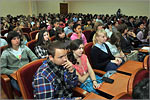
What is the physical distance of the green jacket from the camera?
188 cm

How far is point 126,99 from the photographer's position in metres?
1.03

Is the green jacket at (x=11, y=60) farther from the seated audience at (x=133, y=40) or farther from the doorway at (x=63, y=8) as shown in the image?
the doorway at (x=63, y=8)

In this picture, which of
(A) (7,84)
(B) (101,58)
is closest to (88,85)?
(B) (101,58)

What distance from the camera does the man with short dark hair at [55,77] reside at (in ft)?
3.82

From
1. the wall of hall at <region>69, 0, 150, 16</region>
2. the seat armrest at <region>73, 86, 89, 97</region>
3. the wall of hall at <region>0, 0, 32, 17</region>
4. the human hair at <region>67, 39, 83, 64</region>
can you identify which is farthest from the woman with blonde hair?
the wall of hall at <region>0, 0, 32, 17</region>

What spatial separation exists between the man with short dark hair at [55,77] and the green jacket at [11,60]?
90cm

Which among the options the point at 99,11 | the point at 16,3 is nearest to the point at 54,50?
the point at 99,11

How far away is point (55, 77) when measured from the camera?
1281 millimetres

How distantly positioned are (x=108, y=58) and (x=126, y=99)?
1.35 metres

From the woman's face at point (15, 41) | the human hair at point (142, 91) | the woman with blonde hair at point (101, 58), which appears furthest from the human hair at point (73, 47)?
the human hair at point (142, 91)

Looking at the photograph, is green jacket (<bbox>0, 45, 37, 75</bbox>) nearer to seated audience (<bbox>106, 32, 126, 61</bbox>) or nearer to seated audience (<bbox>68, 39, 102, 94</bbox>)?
seated audience (<bbox>68, 39, 102, 94</bbox>)

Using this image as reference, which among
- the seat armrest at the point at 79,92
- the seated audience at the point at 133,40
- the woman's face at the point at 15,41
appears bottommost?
the seat armrest at the point at 79,92

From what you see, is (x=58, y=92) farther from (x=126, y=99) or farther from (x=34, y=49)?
(x=34, y=49)

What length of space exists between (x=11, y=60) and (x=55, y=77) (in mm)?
1148
